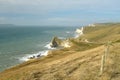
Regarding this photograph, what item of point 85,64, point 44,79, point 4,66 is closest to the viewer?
point 44,79

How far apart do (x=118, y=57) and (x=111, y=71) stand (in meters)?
4.02

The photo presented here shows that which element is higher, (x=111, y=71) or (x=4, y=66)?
(x=111, y=71)

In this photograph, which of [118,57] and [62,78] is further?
[118,57]

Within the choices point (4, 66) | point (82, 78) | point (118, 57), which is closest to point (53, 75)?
point (82, 78)

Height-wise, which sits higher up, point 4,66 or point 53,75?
point 53,75

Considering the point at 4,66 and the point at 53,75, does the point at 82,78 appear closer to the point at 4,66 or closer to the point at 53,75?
the point at 53,75

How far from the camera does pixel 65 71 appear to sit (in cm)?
3234

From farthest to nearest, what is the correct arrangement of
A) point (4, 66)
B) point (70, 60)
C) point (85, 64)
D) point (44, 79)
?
1. point (4, 66)
2. point (70, 60)
3. point (85, 64)
4. point (44, 79)

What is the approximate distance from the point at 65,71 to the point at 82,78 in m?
2.58

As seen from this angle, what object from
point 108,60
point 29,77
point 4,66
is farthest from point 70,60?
point 4,66

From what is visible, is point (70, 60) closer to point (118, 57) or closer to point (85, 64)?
point (85, 64)

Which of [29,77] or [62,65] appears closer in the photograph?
[29,77]

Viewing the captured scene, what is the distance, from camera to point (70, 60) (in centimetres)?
3631

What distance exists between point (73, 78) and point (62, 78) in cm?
120
